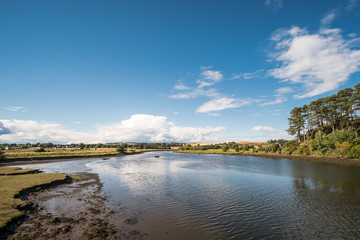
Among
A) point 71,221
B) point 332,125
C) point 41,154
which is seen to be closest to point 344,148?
point 332,125

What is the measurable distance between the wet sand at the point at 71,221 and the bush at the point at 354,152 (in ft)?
245

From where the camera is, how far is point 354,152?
5850 centimetres

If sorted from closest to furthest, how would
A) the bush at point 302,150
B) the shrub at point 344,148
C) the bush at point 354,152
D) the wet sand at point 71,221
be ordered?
the wet sand at point 71,221
the bush at point 354,152
the shrub at point 344,148
the bush at point 302,150

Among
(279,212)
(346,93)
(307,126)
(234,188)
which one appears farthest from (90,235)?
(307,126)

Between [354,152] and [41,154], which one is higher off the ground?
[354,152]

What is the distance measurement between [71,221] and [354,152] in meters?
80.5

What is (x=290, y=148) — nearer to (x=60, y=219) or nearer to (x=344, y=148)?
(x=344, y=148)

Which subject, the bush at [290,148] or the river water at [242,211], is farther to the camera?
the bush at [290,148]

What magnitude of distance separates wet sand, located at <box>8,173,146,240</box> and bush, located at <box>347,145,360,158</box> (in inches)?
2940

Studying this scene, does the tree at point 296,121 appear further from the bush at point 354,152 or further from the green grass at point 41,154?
the green grass at point 41,154

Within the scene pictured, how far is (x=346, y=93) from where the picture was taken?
237 ft

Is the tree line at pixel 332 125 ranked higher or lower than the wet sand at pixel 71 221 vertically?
higher

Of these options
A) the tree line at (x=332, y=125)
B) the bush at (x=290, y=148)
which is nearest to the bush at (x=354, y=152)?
the tree line at (x=332, y=125)

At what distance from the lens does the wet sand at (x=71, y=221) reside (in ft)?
44.0
